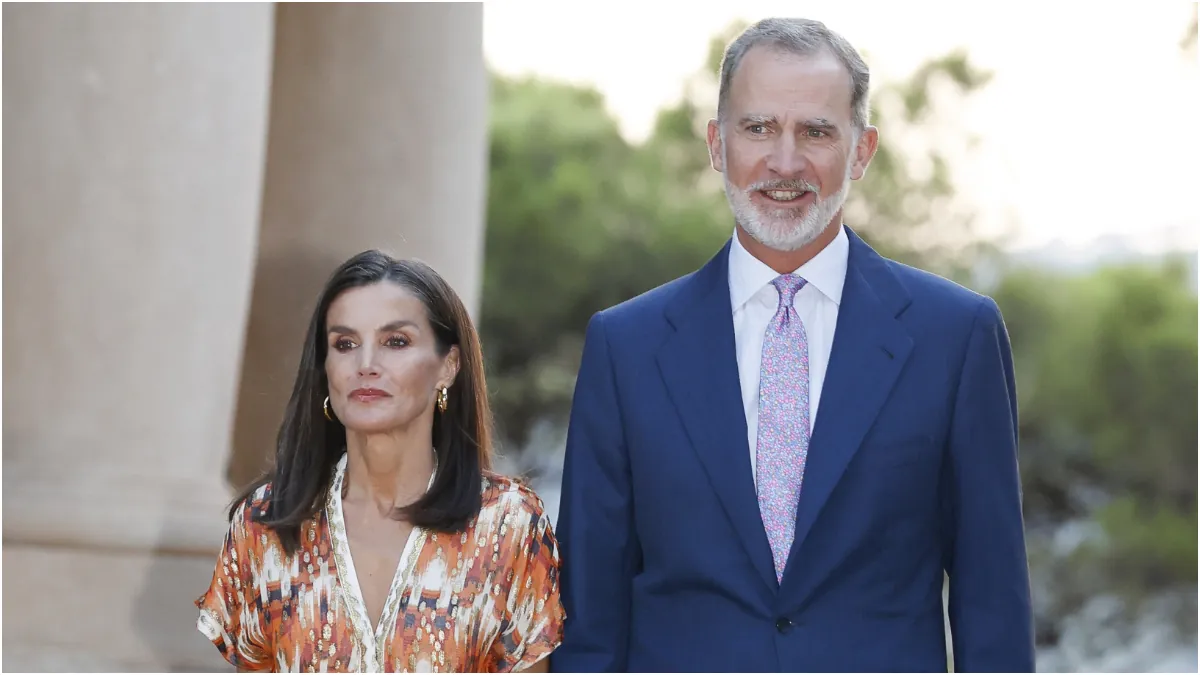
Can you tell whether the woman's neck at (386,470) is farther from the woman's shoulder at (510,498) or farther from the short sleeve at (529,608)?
the short sleeve at (529,608)

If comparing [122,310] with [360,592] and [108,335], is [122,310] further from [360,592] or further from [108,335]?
[360,592]

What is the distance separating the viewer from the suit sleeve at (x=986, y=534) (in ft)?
16.2

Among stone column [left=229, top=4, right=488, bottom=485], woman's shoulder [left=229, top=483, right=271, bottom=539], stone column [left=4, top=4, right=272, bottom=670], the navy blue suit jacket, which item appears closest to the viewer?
the navy blue suit jacket

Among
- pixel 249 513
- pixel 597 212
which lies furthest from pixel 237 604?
pixel 597 212

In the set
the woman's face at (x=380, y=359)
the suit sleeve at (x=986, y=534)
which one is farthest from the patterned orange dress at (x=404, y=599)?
the suit sleeve at (x=986, y=534)

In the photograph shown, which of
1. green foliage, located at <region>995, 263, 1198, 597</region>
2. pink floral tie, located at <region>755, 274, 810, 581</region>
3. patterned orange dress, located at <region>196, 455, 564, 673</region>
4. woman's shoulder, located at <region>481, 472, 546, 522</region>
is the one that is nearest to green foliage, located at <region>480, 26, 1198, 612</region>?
green foliage, located at <region>995, 263, 1198, 597</region>

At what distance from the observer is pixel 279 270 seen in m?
10.9

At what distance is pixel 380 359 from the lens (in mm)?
5309

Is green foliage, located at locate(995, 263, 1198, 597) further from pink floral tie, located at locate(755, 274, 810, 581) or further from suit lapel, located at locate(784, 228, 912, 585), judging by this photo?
pink floral tie, located at locate(755, 274, 810, 581)

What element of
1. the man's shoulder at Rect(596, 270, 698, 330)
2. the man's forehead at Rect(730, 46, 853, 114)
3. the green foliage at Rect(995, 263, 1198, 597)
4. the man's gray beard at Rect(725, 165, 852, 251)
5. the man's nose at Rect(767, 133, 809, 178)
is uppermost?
the man's forehead at Rect(730, 46, 853, 114)

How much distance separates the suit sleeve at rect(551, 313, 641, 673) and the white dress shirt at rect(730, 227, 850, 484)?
453 mm

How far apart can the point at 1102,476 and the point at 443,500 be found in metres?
25.7

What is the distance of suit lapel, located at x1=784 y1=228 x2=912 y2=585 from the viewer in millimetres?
4895

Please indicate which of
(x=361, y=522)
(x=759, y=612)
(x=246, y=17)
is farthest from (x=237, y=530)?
(x=246, y=17)
